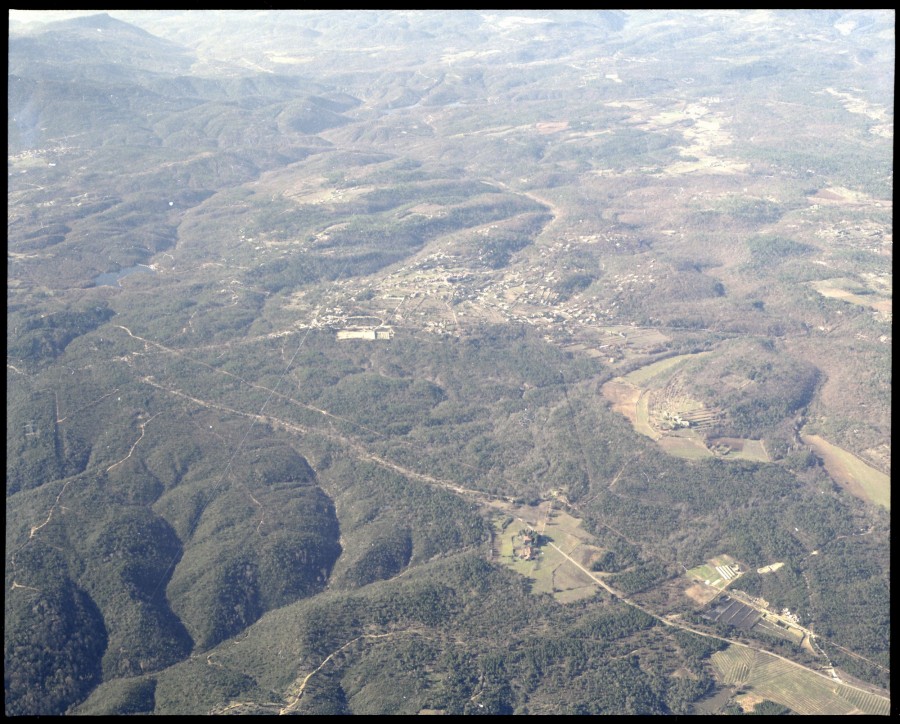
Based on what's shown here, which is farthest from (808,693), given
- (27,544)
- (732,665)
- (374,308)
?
(374,308)

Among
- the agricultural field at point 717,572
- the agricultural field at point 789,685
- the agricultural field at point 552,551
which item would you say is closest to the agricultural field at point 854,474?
the agricultural field at point 717,572

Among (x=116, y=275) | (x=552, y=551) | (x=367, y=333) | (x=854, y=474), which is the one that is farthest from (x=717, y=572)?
(x=116, y=275)

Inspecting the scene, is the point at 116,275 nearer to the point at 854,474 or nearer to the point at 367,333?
the point at 367,333

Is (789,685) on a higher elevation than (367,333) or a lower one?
lower

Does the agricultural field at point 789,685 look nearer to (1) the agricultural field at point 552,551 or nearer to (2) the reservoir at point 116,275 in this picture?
(1) the agricultural field at point 552,551

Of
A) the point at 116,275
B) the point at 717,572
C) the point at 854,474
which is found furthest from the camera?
the point at 116,275

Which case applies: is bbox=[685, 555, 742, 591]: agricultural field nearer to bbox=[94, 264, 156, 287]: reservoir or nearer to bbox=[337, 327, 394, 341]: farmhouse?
bbox=[337, 327, 394, 341]: farmhouse

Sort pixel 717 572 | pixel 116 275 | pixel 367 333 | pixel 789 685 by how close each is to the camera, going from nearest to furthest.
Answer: pixel 789 685 < pixel 717 572 < pixel 367 333 < pixel 116 275

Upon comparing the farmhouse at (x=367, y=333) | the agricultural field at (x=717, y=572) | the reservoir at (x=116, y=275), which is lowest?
the agricultural field at (x=717, y=572)

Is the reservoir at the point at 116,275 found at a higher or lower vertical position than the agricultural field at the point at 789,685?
higher
